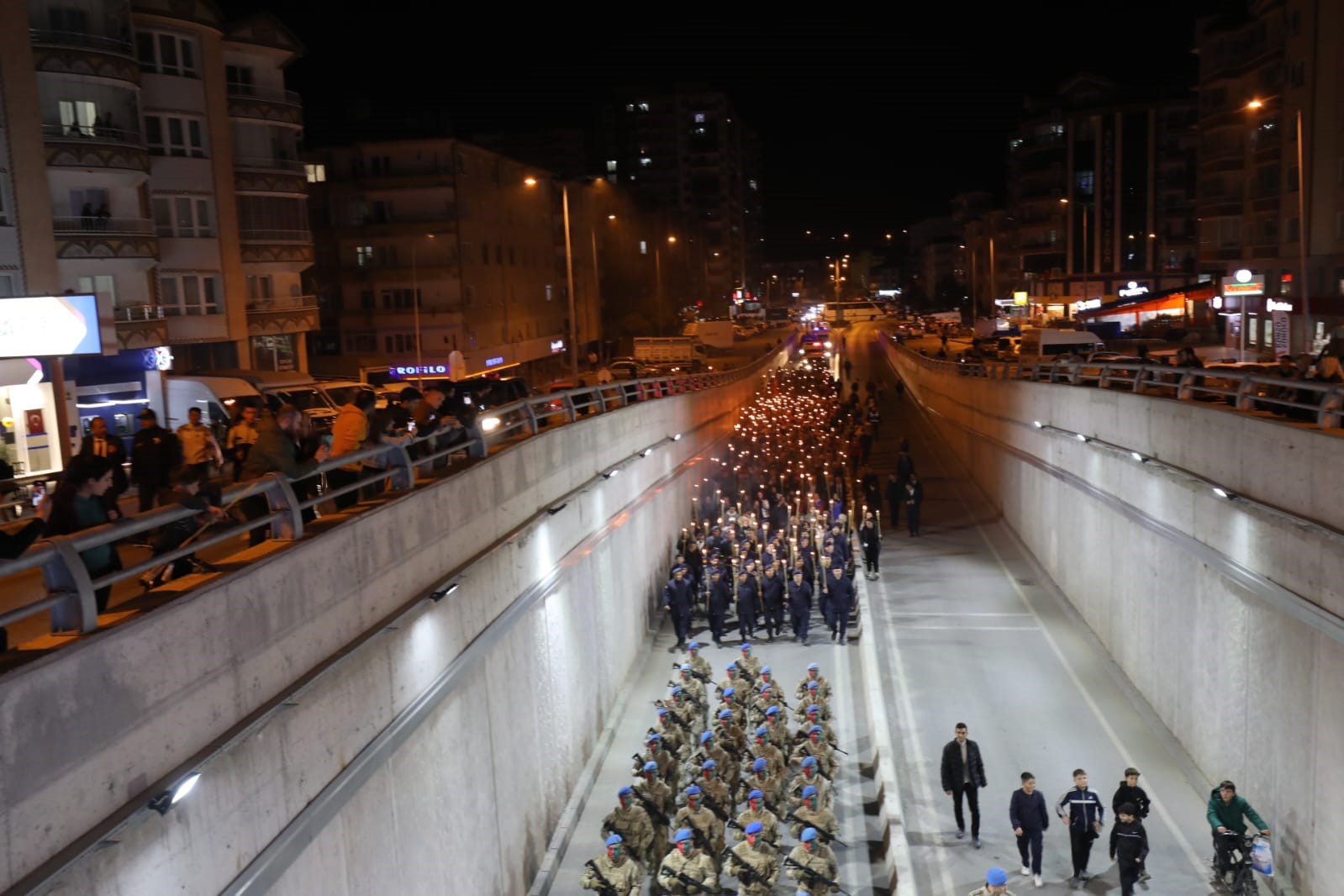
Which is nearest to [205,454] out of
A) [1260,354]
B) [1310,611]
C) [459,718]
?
[459,718]

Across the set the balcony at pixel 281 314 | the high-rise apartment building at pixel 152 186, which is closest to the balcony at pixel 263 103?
the high-rise apartment building at pixel 152 186

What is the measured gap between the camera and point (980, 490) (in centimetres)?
3528

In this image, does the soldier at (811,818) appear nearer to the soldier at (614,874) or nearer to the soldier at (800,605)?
the soldier at (614,874)

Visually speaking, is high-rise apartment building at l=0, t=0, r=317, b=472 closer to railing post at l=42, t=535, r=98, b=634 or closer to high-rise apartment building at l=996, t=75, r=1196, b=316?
railing post at l=42, t=535, r=98, b=634

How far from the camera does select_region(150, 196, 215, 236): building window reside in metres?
36.0

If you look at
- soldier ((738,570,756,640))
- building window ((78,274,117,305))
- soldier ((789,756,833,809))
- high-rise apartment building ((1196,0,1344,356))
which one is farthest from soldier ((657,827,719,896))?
high-rise apartment building ((1196,0,1344,356))

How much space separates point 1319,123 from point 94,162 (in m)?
41.1

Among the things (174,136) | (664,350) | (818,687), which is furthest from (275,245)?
(818,687)

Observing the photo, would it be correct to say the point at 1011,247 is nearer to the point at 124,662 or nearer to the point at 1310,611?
the point at 1310,611

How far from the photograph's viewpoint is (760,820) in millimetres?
12375

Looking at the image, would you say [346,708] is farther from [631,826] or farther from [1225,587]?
[1225,587]

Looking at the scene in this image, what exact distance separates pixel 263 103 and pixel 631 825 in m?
33.5

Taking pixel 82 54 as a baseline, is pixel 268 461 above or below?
below

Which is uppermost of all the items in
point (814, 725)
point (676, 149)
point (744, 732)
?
point (676, 149)
